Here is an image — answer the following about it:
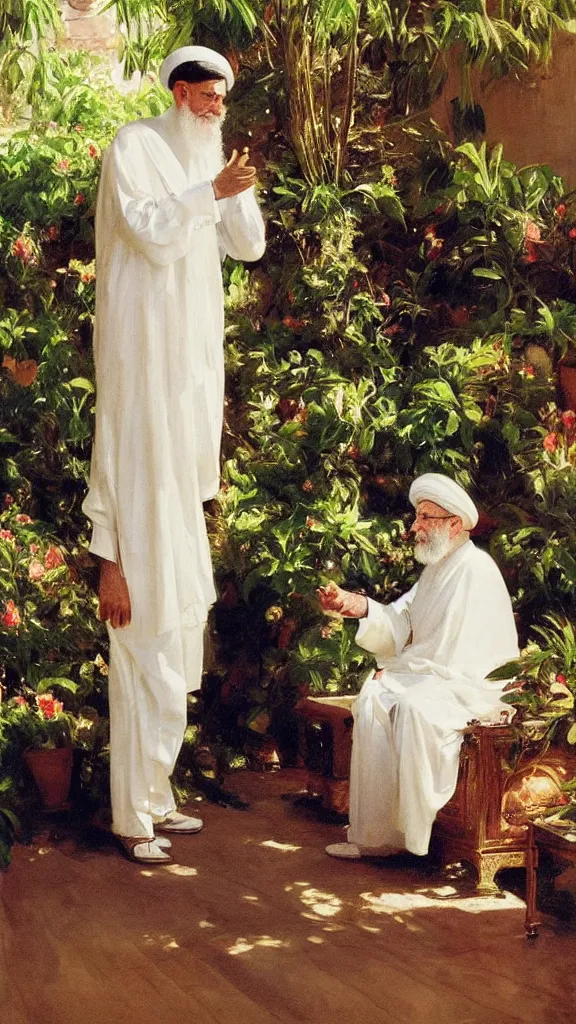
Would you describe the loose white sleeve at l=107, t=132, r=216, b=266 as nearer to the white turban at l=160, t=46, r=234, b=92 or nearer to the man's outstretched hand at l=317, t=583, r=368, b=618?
the white turban at l=160, t=46, r=234, b=92

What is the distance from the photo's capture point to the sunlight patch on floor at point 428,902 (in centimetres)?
436

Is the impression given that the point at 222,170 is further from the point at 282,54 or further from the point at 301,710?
the point at 301,710

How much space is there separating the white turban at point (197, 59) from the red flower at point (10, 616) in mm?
1885

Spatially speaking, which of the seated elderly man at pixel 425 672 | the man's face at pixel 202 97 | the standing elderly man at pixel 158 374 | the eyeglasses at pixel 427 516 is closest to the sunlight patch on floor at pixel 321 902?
the seated elderly man at pixel 425 672

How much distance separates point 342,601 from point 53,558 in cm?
106

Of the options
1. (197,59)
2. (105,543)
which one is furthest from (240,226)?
(105,543)

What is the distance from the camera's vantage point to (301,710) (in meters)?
5.29

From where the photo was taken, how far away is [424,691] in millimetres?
4883

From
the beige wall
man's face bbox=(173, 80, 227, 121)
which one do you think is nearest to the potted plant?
man's face bbox=(173, 80, 227, 121)

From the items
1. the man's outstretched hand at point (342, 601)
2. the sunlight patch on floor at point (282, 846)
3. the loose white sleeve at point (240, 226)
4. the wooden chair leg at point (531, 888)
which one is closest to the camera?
the wooden chair leg at point (531, 888)

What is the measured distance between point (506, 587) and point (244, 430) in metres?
1.12

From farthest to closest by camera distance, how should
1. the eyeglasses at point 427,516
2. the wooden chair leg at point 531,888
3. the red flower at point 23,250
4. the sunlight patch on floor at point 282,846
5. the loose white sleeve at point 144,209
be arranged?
the red flower at point 23,250 → the eyeglasses at point 427,516 → the sunlight patch on floor at point 282,846 → the loose white sleeve at point 144,209 → the wooden chair leg at point 531,888

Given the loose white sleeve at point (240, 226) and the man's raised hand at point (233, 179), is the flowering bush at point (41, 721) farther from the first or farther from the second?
the man's raised hand at point (233, 179)

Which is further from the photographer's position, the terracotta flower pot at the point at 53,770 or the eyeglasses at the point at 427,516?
the terracotta flower pot at the point at 53,770
